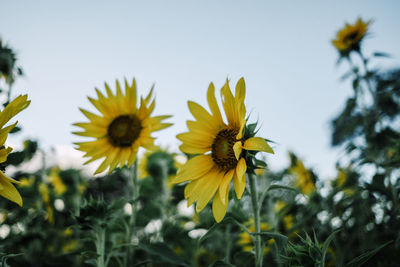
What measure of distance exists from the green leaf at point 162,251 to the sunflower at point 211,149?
34 cm

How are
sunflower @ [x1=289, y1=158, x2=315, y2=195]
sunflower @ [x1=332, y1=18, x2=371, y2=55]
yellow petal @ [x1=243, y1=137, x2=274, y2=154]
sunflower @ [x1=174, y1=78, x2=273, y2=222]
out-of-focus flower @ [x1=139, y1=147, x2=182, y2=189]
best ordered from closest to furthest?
yellow petal @ [x1=243, y1=137, x2=274, y2=154] < sunflower @ [x1=174, y1=78, x2=273, y2=222] < sunflower @ [x1=289, y1=158, x2=315, y2=195] < sunflower @ [x1=332, y1=18, x2=371, y2=55] < out-of-focus flower @ [x1=139, y1=147, x2=182, y2=189]

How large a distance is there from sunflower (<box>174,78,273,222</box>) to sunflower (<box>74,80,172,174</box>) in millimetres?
458

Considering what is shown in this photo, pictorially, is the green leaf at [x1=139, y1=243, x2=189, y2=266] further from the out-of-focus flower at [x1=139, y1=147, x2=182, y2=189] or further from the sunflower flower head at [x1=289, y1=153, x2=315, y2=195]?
the sunflower flower head at [x1=289, y1=153, x2=315, y2=195]

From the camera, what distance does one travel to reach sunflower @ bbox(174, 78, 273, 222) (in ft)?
3.92

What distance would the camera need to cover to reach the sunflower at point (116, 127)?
1.73 m

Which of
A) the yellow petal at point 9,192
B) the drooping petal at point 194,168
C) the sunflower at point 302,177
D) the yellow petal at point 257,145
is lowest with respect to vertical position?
the sunflower at point 302,177

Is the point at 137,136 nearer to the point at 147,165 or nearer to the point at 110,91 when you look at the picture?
the point at 110,91

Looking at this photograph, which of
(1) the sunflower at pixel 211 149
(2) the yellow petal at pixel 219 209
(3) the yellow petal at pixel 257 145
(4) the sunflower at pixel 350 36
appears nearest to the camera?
(3) the yellow petal at pixel 257 145

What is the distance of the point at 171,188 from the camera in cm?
330

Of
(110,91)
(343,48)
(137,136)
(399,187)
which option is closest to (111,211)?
(137,136)

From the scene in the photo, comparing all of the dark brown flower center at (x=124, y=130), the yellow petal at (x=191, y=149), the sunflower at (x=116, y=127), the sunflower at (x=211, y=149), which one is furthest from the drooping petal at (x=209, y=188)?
the dark brown flower center at (x=124, y=130)

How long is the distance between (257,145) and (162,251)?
77cm


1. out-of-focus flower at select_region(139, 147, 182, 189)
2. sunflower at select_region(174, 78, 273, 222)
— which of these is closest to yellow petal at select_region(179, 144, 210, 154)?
sunflower at select_region(174, 78, 273, 222)

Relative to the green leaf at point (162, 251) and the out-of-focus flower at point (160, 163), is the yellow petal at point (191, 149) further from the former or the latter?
the out-of-focus flower at point (160, 163)
